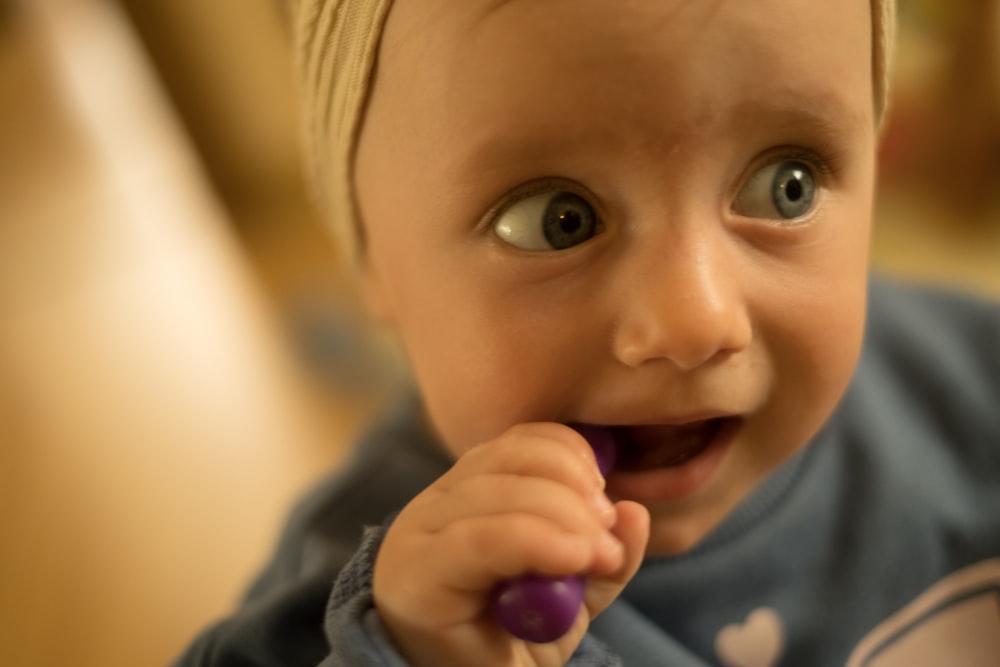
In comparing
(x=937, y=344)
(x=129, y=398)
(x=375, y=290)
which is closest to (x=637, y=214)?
(x=375, y=290)

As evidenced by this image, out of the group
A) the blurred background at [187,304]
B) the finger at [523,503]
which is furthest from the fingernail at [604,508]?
the blurred background at [187,304]

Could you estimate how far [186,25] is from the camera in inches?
50.9

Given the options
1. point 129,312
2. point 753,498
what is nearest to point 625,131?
point 753,498

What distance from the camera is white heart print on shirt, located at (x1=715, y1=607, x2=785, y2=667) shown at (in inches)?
21.9

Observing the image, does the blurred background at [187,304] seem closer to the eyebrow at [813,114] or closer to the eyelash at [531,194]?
the eyelash at [531,194]

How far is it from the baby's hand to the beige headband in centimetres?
20

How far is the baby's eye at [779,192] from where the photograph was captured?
1.32ft

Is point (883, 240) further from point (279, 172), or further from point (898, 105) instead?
point (279, 172)

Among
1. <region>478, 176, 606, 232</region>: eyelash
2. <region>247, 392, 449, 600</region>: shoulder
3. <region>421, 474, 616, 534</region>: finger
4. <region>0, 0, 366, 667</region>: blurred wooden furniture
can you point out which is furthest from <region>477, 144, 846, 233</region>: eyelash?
<region>0, 0, 366, 667</region>: blurred wooden furniture

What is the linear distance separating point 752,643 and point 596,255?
1.02ft

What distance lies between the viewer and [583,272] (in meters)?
0.39

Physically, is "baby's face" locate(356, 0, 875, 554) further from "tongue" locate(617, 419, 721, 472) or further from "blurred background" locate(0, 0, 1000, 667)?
"blurred background" locate(0, 0, 1000, 667)

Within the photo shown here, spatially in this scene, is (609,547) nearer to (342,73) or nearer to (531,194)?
(531,194)

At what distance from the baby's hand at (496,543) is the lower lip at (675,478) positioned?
6 cm
